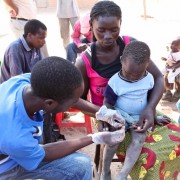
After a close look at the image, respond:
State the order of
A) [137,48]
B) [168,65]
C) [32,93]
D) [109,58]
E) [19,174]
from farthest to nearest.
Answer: [168,65] < [109,58] < [137,48] < [19,174] < [32,93]

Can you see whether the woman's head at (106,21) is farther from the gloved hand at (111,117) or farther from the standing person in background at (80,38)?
the standing person in background at (80,38)

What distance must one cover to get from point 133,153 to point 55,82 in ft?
2.45

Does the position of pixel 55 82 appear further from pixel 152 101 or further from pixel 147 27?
pixel 147 27

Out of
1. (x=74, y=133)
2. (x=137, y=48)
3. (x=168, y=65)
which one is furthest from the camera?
(x=168, y=65)

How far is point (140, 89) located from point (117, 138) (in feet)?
1.23

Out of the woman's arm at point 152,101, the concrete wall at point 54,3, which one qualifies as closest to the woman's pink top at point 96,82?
the woman's arm at point 152,101

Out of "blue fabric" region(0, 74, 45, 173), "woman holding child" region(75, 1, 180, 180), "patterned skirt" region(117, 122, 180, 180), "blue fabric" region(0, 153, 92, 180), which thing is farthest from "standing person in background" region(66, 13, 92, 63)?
"blue fabric" region(0, 74, 45, 173)

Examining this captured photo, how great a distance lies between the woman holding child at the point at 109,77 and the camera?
1926 mm

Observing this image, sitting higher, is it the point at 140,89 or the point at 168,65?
the point at 140,89

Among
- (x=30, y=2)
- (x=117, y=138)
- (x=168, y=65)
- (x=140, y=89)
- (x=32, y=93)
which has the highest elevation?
(x=30, y=2)

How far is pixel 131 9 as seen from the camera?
37.3ft

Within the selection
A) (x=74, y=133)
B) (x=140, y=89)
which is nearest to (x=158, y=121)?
(x=140, y=89)

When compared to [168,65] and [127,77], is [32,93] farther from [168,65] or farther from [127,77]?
[168,65]

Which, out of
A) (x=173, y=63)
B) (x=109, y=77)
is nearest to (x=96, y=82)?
(x=109, y=77)
